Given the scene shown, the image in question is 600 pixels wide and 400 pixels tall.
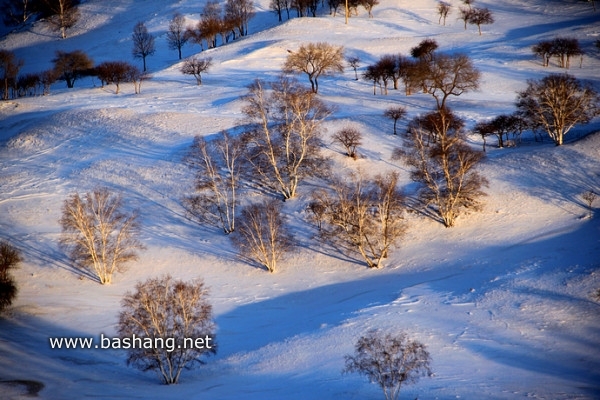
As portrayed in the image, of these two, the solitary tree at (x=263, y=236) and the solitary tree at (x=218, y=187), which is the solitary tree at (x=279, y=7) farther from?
the solitary tree at (x=263, y=236)

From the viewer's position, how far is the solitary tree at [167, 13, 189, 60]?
9075cm

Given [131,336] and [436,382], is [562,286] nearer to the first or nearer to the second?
[436,382]

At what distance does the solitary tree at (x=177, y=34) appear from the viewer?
298 feet

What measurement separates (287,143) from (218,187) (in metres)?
6.49

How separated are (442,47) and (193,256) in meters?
56.2

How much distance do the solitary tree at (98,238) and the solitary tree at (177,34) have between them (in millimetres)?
60181

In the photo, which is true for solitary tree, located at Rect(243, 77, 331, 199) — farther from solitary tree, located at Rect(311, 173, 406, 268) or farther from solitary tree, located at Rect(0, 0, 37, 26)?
solitary tree, located at Rect(0, 0, 37, 26)

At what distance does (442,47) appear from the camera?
75500mm

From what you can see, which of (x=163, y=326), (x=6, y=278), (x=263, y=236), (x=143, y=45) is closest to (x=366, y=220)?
(x=263, y=236)

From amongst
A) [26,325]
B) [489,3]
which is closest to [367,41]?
[489,3]

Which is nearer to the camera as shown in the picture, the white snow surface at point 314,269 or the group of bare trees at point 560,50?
the white snow surface at point 314,269

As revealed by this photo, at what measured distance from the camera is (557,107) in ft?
135

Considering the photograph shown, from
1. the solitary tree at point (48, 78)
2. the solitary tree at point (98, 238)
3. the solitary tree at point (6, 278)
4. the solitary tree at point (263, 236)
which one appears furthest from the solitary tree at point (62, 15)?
the solitary tree at point (263, 236)

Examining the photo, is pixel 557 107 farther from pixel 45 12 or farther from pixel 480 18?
pixel 45 12
